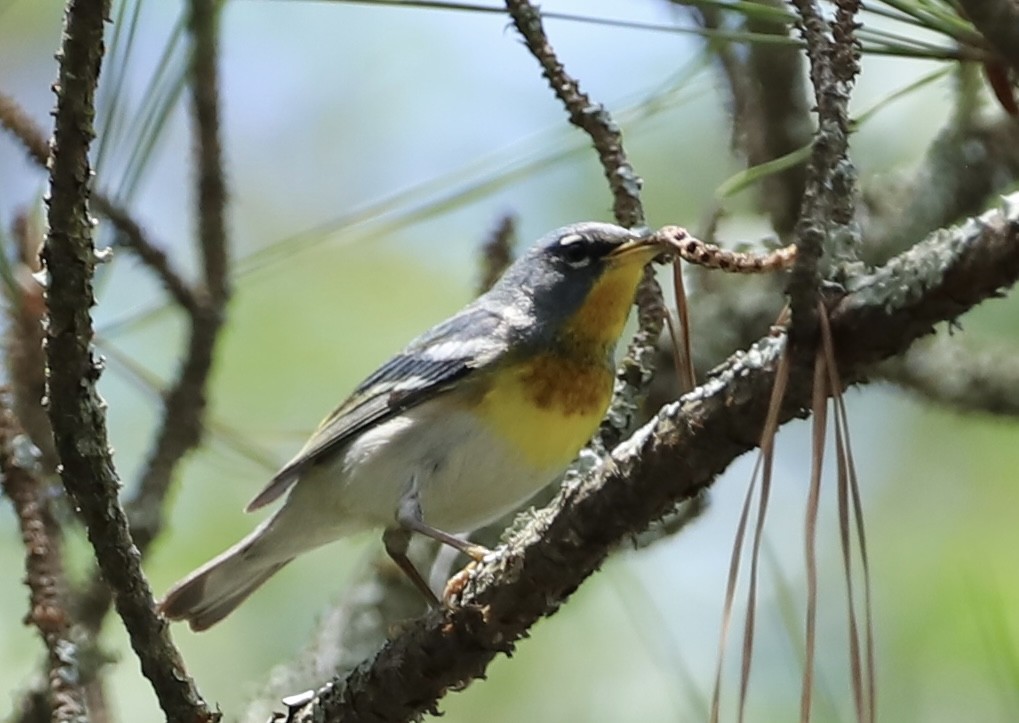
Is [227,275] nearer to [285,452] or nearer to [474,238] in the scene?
[285,452]

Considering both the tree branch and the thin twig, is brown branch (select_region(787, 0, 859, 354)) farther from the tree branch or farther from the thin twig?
the thin twig

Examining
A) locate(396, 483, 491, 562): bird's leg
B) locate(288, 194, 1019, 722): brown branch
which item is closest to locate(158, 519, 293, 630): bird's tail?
locate(396, 483, 491, 562): bird's leg

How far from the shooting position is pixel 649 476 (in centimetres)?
111

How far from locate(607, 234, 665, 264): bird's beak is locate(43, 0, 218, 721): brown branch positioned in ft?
2.39

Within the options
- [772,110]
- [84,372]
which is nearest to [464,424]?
[84,372]

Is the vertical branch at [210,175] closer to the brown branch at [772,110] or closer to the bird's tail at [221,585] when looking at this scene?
the bird's tail at [221,585]

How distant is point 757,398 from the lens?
985mm

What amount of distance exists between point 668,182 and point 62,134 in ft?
8.23

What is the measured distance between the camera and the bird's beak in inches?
68.6

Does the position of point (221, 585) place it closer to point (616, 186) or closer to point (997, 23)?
point (616, 186)

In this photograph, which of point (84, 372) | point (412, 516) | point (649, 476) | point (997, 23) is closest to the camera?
point (997, 23)

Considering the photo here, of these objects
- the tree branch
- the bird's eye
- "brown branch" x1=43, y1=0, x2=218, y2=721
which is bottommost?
the tree branch

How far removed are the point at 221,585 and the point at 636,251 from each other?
3.21 feet

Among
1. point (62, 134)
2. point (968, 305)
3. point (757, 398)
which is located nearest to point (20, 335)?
point (62, 134)
